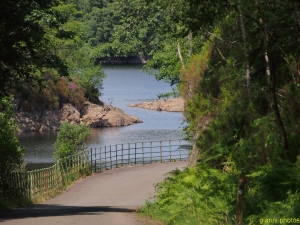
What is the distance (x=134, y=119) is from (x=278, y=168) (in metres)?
74.7

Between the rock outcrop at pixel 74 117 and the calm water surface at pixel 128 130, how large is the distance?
A: 1916mm

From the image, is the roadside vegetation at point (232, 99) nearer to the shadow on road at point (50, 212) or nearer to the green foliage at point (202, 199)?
the green foliage at point (202, 199)

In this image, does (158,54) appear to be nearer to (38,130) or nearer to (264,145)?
(264,145)

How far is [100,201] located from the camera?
29031 mm

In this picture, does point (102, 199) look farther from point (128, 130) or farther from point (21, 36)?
point (128, 130)


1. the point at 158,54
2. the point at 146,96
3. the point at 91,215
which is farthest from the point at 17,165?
the point at 146,96

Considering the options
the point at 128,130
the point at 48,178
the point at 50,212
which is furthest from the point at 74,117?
the point at 50,212

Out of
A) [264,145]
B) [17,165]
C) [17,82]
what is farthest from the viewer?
[17,165]

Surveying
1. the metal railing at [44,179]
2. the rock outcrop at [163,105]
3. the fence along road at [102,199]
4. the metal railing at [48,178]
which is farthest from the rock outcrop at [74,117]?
the metal railing at [44,179]

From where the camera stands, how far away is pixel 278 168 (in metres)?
12.5

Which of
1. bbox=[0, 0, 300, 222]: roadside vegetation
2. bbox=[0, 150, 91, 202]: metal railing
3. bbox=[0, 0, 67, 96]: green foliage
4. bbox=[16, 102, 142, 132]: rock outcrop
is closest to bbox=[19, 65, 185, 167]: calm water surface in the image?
bbox=[16, 102, 142, 132]: rock outcrop

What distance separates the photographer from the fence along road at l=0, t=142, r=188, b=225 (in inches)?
685

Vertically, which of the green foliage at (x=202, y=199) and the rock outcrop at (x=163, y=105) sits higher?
the rock outcrop at (x=163, y=105)

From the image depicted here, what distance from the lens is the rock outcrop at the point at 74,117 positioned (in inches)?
3155
